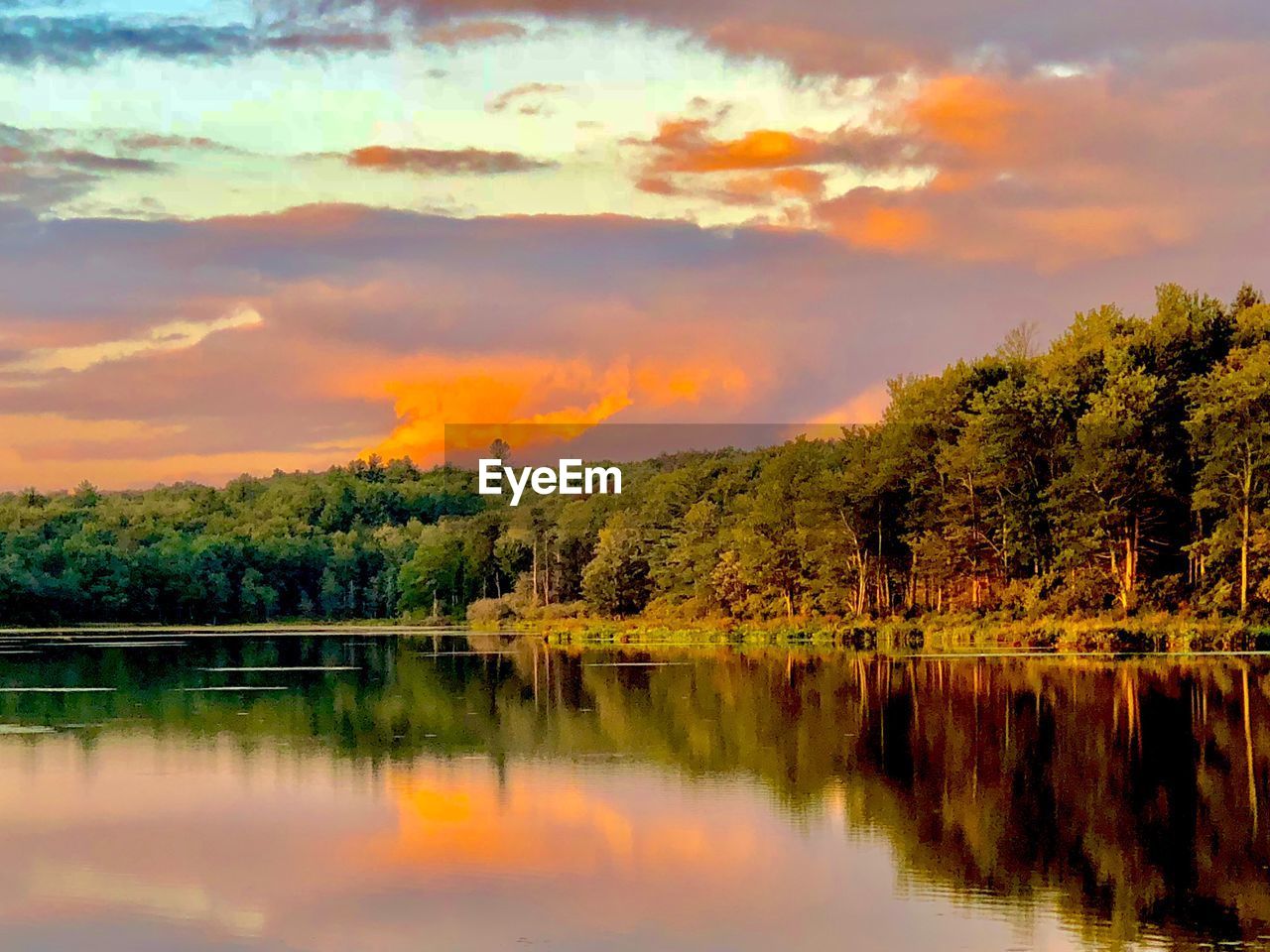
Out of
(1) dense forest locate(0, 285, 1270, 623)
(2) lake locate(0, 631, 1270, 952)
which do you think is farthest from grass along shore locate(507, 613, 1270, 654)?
(2) lake locate(0, 631, 1270, 952)

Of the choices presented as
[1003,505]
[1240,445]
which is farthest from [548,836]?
[1003,505]

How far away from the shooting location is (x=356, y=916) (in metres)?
15.9

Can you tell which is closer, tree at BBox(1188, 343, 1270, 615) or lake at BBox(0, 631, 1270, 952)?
lake at BBox(0, 631, 1270, 952)

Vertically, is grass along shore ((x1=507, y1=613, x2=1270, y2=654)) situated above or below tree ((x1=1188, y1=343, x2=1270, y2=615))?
below

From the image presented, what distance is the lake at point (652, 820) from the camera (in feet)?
50.3

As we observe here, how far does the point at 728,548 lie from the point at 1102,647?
38641 millimetres

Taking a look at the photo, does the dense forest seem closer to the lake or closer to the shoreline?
the shoreline

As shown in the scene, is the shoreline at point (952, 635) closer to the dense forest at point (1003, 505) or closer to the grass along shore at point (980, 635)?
the grass along shore at point (980, 635)

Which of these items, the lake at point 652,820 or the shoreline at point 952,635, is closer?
the lake at point 652,820

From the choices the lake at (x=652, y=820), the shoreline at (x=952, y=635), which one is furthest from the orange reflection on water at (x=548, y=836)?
the shoreline at (x=952, y=635)

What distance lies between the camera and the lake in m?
15.3

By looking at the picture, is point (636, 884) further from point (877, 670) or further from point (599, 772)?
point (877, 670)

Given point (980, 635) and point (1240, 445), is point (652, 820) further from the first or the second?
point (1240, 445)

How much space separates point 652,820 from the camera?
21.1 m
